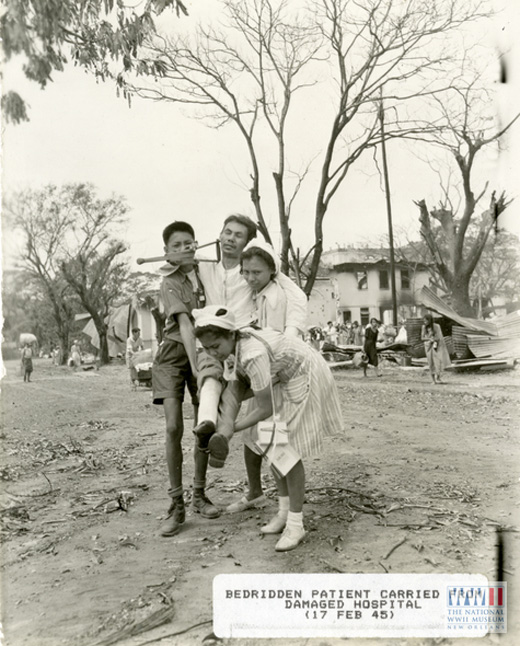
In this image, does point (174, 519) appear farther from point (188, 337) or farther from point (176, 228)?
point (176, 228)

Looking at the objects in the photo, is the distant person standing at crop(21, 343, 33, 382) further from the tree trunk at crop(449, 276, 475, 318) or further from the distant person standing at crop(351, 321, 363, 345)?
the distant person standing at crop(351, 321, 363, 345)

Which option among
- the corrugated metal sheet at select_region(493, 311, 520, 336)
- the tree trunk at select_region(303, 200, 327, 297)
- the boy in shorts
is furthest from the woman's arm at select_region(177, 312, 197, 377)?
the corrugated metal sheet at select_region(493, 311, 520, 336)

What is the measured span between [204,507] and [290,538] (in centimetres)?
60

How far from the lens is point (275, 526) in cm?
258

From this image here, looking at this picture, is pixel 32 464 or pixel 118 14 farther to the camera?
pixel 32 464

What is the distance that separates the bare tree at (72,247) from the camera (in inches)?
140

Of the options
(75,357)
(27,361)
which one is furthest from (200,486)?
(75,357)

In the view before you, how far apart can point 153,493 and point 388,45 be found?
331cm

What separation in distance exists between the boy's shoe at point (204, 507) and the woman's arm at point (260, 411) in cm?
64

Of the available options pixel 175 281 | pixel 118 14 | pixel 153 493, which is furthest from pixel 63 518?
pixel 118 14

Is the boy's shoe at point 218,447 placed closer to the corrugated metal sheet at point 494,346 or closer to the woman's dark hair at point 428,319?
the corrugated metal sheet at point 494,346

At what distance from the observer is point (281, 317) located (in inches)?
110

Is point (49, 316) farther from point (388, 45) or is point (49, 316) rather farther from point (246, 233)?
point (388, 45)

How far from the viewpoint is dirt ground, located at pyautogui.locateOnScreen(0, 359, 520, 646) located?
218 centimetres
